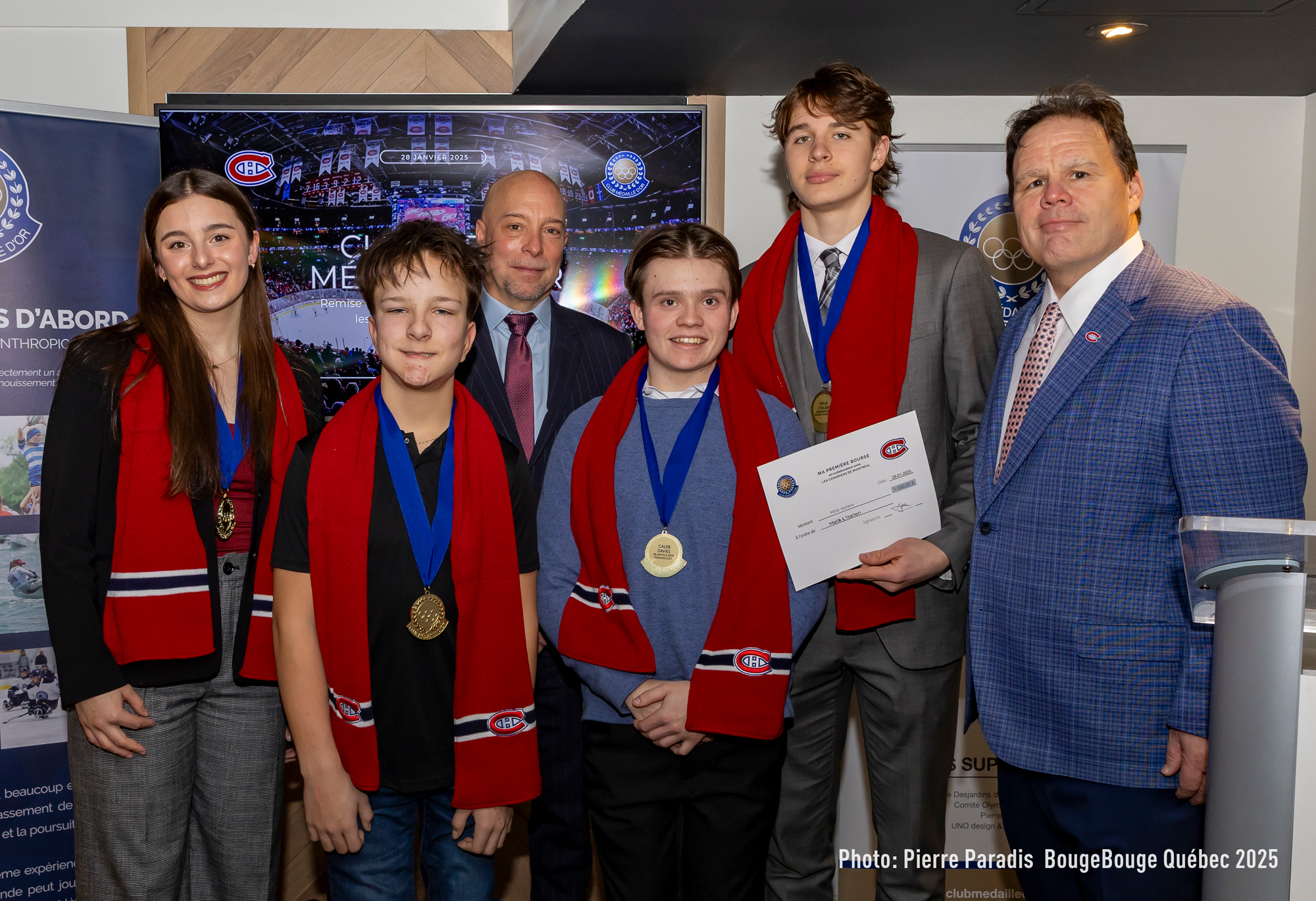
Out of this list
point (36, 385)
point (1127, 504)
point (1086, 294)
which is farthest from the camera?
point (36, 385)

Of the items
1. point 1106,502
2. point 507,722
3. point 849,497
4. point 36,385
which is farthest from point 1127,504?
point 36,385

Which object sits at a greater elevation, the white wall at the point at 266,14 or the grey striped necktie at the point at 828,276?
the white wall at the point at 266,14

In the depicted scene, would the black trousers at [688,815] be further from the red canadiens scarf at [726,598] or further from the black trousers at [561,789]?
the black trousers at [561,789]

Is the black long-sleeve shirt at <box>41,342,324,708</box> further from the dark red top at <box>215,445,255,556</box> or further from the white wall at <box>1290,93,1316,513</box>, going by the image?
the white wall at <box>1290,93,1316,513</box>

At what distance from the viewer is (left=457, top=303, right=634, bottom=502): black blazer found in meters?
2.68

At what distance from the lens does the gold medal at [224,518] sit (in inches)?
87.1

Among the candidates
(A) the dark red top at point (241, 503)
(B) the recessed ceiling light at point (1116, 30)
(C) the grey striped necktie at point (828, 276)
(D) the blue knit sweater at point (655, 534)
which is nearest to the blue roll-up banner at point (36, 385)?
(A) the dark red top at point (241, 503)

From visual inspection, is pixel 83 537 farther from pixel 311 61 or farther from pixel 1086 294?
pixel 1086 294

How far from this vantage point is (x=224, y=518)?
221cm

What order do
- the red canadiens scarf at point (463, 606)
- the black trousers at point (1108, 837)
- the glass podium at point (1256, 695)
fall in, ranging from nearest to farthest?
1. the glass podium at point (1256, 695)
2. the black trousers at point (1108, 837)
3. the red canadiens scarf at point (463, 606)

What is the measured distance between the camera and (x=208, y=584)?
218 centimetres

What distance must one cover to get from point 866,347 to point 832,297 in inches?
8.0

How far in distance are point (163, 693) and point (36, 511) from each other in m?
1.56

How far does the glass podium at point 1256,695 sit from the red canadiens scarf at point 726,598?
105 centimetres
